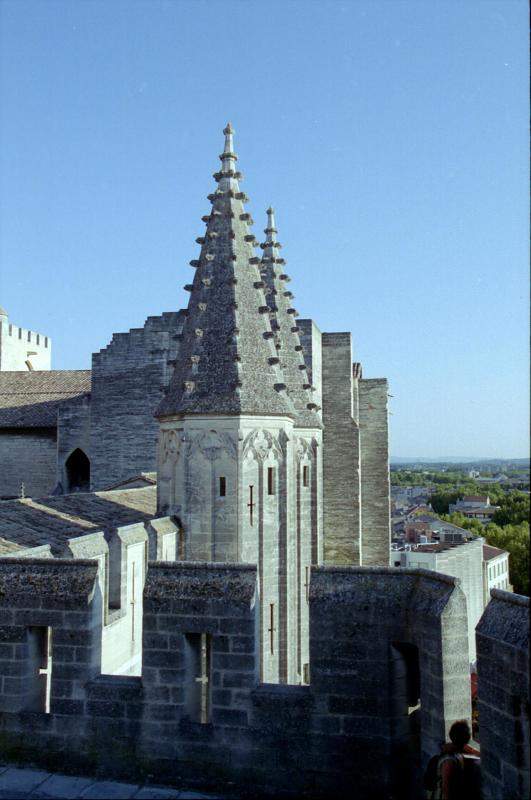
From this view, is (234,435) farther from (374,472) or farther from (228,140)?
(374,472)

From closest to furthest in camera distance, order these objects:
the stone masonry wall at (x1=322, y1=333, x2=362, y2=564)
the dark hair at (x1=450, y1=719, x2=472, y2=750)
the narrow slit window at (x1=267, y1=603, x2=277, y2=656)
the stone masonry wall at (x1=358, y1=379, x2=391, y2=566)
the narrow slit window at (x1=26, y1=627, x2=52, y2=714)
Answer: the dark hair at (x1=450, y1=719, x2=472, y2=750), the narrow slit window at (x1=26, y1=627, x2=52, y2=714), the narrow slit window at (x1=267, y1=603, x2=277, y2=656), the stone masonry wall at (x1=322, y1=333, x2=362, y2=564), the stone masonry wall at (x1=358, y1=379, x2=391, y2=566)

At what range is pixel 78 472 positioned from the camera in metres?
28.8

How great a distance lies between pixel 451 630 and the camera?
6.27 meters

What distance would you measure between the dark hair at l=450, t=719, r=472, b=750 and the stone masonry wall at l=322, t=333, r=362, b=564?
19483mm

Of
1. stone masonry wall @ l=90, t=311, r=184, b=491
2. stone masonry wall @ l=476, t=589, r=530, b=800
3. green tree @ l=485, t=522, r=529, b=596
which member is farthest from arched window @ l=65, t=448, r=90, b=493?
green tree @ l=485, t=522, r=529, b=596

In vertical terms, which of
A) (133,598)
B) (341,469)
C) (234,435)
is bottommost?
(133,598)

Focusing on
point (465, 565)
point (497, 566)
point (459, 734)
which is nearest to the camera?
point (459, 734)

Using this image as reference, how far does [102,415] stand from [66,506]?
11.4m

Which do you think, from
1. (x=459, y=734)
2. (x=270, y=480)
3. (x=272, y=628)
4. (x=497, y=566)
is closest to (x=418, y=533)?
(x=497, y=566)

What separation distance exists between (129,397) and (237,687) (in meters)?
20.7

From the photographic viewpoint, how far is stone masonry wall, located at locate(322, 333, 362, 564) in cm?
2556

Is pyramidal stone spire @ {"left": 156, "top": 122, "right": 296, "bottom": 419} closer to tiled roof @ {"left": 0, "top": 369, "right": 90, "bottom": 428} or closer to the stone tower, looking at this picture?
the stone tower

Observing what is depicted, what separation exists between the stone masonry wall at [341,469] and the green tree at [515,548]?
151ft

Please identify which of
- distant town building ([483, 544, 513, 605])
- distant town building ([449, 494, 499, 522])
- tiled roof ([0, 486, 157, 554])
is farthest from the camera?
distant town building ([449, 494, 499, 522])
